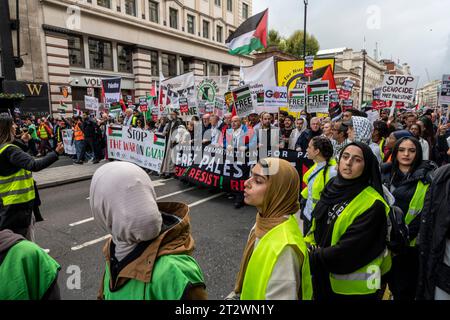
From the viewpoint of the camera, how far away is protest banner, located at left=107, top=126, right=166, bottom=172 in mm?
9516

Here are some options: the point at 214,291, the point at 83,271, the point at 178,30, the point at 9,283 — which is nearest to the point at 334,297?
the point at 214,291

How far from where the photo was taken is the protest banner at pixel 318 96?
8.50 metres

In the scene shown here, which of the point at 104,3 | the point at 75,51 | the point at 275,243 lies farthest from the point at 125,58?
the point at 275,243

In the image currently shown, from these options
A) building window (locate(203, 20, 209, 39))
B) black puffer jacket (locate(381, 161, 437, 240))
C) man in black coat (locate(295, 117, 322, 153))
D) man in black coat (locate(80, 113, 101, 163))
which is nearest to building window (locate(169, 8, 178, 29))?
building window (locate(203, 20, 209, 39))

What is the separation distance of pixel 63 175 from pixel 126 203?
31.2ft

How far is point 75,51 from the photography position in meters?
19.8

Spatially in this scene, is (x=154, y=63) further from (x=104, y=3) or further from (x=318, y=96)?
(x=318, y=96)

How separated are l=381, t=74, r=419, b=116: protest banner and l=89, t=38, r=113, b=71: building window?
18809mm

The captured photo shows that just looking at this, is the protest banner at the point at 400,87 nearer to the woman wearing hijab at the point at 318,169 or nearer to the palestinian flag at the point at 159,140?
the woman wearing hijab at the point at 318,169

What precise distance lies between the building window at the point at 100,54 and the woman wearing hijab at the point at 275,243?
22.4 metres

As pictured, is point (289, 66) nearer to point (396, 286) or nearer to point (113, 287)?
point (396, 286)

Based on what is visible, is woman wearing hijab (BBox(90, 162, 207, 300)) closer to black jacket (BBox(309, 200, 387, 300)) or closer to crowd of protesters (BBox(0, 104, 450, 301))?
crowd of protesters (BBox(0, 104, 450, 301))

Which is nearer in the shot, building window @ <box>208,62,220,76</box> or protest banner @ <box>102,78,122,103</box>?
protest banner @ <box>102,78,122,103</box>

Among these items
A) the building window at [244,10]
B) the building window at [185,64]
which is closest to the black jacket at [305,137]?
the building window at [185,64]
